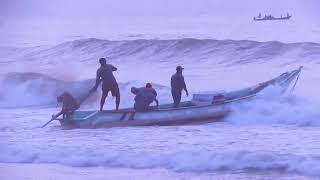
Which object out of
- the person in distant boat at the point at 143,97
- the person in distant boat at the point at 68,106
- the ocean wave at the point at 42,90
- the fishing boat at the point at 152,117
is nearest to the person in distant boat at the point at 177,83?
the fishing boat at the point at 152,117

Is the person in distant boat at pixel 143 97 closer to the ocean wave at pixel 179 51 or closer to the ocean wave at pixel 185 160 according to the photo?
the ocean wave at pixel 185 160

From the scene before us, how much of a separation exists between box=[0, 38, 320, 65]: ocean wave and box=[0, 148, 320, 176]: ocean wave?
19225mm

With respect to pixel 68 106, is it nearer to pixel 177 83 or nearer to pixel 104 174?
pixel 177 83

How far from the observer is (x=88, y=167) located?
12.7 metres

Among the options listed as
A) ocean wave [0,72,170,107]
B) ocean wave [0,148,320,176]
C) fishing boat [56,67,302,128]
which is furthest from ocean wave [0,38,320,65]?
ocean wave [0,148,320,176]

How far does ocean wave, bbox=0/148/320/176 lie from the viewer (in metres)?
12.0

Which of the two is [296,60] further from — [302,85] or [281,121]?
[281,121]

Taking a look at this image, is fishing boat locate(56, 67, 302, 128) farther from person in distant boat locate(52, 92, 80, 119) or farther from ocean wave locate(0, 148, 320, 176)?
ocean wave locate(0, 148, 320, 176)

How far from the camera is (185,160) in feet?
41.2

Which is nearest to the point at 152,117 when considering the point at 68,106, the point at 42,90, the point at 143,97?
the point at 143,97

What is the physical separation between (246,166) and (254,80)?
14791 mm

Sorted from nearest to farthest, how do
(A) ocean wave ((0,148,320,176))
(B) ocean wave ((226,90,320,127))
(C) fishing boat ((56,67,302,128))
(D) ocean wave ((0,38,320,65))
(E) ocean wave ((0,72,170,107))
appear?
(A) ocean wave ((0,148,320,176)) → (C) fishing boat ((56,67,302,128)) → (B) ocean wave ((226,90,320,127)) → (E) ocean wave ((0,72,170,107)) → (D) ocean wave ((0,38,320,65))

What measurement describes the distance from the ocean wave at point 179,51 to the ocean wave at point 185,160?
63.1 feet

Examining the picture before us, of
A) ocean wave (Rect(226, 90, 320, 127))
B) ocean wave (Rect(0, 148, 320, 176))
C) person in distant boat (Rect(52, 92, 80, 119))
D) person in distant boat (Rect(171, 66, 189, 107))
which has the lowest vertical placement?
ocean wave (Rect(0, 148, 320, 176))
